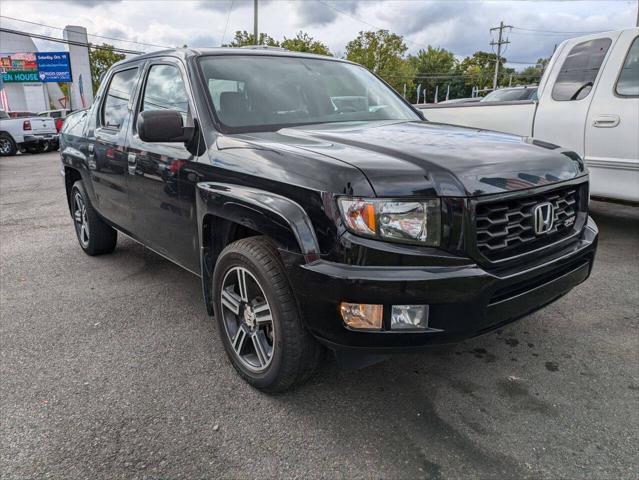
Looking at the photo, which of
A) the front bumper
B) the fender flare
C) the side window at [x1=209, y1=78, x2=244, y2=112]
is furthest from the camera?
the side window at [x1=209, y1=78, x2=244, y2=112]

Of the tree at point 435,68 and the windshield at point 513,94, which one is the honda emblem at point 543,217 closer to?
the windshield at point 513,94

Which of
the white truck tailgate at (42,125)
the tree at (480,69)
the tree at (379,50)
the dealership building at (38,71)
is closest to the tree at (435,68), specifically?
the tree at (480,69)

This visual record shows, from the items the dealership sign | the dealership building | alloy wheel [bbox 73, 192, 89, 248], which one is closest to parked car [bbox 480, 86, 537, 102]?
alloy wheel [bbox 73, 192, 89, 248]

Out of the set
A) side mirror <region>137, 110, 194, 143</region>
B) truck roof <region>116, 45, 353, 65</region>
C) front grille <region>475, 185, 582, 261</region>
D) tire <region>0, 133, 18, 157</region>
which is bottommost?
tire <region>0, 133, 18, 157</region>

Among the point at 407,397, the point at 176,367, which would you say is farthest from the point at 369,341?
the point at 176,367

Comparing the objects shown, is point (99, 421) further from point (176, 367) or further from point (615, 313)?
point (615, 313)

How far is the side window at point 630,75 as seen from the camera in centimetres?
479

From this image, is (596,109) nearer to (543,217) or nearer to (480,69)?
(543,217)

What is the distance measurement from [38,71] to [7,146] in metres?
25.3

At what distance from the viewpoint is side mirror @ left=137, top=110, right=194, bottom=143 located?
8.94 feet

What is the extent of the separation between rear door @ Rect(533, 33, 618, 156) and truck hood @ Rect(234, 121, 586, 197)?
8.83ft

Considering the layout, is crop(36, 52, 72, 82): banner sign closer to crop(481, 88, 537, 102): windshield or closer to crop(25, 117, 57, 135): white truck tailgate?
crop(25, 117, 57, 135): white truck tailgate

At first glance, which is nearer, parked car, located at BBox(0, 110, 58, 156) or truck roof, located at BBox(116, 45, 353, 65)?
truck roof, located at BBox(116, 45, 353, 65)

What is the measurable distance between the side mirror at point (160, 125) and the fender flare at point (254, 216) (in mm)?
313
